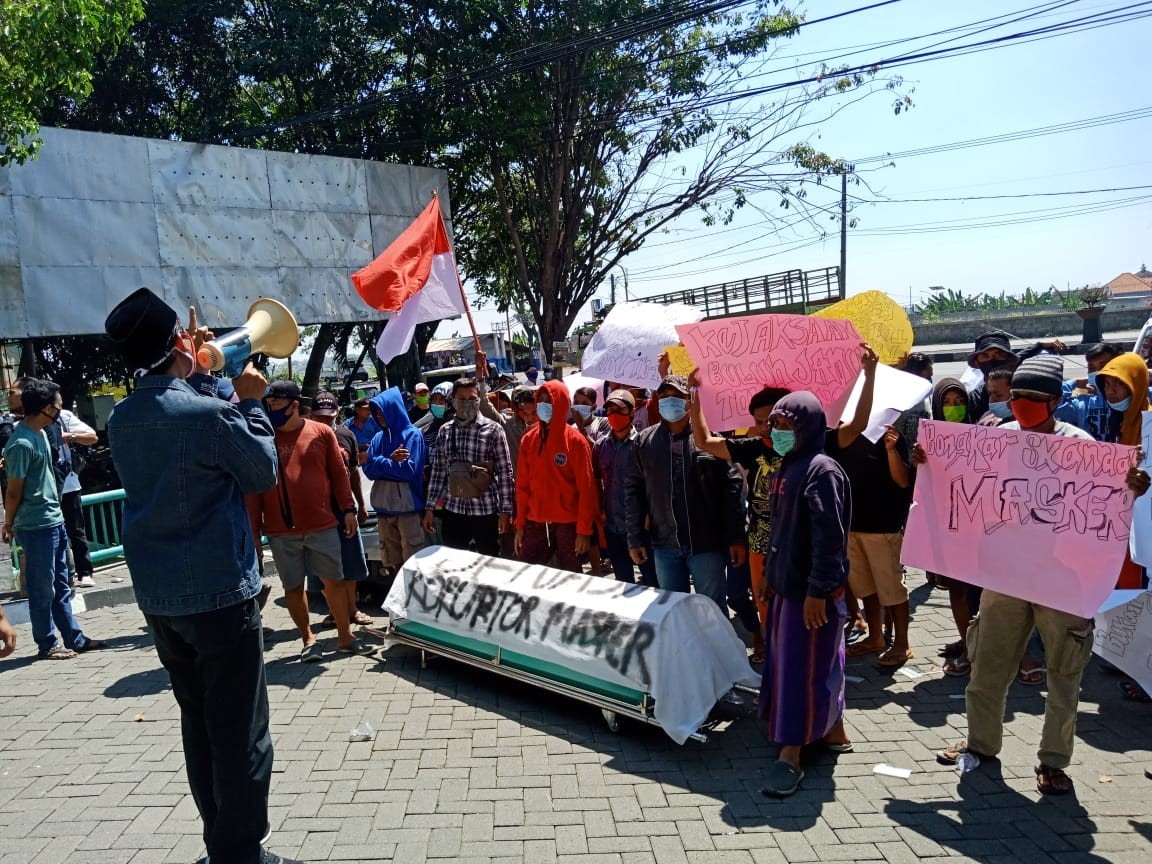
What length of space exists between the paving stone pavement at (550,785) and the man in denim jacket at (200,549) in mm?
609

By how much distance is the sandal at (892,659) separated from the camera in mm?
5520

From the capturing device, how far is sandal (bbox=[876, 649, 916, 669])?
18.1ft

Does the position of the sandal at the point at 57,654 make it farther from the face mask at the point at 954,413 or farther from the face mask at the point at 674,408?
the face mask at the point at 954,413

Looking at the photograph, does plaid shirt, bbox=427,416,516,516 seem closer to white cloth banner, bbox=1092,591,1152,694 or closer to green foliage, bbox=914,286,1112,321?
white cloth banner, bbox=1092,591,1152,694

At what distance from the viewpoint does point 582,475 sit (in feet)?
20.6

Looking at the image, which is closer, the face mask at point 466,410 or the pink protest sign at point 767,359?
the pink protest sign at point 767,359

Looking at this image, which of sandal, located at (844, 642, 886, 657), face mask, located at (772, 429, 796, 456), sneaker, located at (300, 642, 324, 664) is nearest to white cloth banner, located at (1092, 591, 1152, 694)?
sandal, located at (844, 642, 886, 657)

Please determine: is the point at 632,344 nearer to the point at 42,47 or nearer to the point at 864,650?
the point at 864,650

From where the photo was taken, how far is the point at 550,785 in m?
4.16

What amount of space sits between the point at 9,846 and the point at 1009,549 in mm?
4802

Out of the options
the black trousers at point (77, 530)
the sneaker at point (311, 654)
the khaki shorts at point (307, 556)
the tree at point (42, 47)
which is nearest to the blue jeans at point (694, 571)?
the khaki shorts at point (307, 556)

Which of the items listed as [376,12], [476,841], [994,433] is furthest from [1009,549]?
[376,12]

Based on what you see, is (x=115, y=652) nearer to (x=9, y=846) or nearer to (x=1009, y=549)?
(x=9, y=846)

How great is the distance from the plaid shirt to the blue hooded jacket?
0.35 metres
